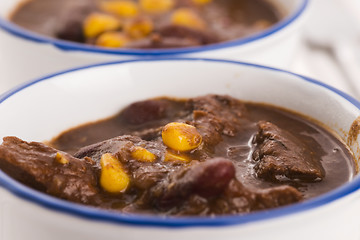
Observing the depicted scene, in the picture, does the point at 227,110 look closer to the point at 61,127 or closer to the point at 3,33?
the point at 61,127

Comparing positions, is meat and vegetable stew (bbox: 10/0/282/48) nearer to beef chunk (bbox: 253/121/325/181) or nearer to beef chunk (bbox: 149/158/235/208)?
beef chunk (bbox: 253/121/325/181)

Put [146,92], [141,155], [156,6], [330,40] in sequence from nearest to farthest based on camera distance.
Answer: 1. [141,155]
2. [146,92]
3. [156,6]
4. [330,40]

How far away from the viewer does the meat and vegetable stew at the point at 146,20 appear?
13.9ft

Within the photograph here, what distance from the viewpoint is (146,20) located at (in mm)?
4531

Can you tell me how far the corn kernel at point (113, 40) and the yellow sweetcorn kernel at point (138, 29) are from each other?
0.31 feet

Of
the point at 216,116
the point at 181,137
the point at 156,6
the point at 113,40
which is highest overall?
the point at 156,6

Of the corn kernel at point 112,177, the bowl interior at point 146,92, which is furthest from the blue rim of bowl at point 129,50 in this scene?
the corn kernel at point 112,177

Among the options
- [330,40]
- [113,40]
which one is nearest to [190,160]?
[113,40]

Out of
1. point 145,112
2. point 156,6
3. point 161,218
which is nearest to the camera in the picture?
point 161,218

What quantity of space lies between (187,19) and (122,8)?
57 cm

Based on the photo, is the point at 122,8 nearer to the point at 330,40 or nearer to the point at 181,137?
the point at 330,40

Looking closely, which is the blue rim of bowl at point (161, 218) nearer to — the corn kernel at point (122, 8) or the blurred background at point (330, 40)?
the corn kernel at point (122, 8)

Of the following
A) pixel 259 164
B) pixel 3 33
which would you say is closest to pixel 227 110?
pixel 259 164

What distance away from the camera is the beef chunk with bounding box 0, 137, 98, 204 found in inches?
94.0
